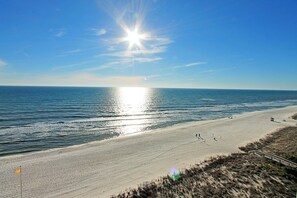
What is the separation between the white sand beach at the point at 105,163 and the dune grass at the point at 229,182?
2060 mm

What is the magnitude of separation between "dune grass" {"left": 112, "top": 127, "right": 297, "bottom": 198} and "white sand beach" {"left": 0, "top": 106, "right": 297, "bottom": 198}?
6.76 feet

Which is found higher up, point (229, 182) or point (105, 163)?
point (229, 182)

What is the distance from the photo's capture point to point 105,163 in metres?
23.3

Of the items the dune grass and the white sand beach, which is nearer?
the dune grass

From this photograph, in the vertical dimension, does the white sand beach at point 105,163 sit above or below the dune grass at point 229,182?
below

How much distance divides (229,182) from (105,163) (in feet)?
44.0

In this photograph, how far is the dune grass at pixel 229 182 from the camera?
14.7 meters

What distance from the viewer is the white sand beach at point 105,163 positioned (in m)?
17.6

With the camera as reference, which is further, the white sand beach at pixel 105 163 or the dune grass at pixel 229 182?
the white sand beach at pixel 105 163

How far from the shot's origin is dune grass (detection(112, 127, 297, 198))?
579 inches

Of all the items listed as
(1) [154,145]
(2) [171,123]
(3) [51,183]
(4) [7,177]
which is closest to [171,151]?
(1) [154,145]

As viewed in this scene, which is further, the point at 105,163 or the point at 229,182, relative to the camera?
the point at 105,163

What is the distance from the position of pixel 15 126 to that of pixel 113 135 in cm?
1987

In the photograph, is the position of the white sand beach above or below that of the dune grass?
below
